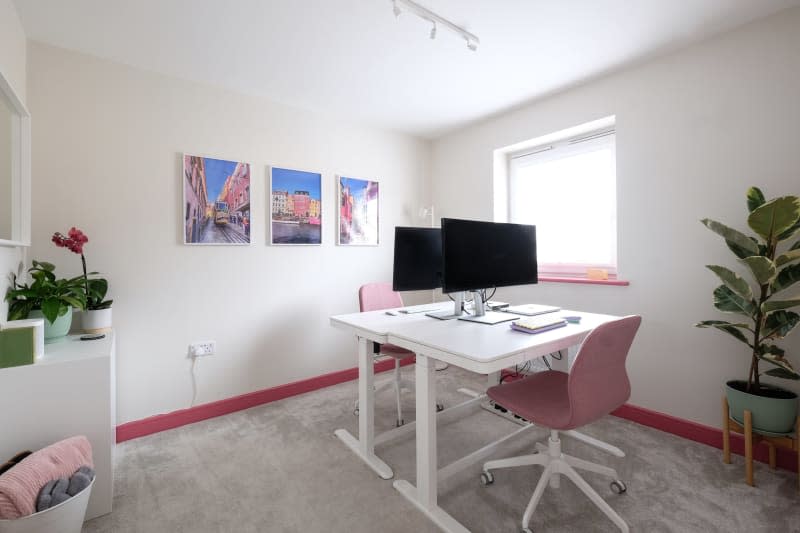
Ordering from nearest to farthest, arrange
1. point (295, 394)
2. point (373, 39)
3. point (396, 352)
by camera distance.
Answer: point (373, 39)
point (396, 352)
point (295, 394)

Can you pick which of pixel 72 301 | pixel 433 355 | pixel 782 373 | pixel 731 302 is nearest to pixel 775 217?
pixel 731 302

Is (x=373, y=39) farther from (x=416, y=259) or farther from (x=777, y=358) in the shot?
(x=777, y=358)

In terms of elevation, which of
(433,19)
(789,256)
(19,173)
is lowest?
(789,256)

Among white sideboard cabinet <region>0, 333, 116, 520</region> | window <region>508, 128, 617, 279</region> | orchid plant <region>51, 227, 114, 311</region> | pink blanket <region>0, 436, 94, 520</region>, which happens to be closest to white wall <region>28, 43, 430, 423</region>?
orchid plant <region>51, 227, 114, 311</region>

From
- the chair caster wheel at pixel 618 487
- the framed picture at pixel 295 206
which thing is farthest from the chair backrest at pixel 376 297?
the chair caster wheel at pixel 618 487

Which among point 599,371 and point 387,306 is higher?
point 387,306

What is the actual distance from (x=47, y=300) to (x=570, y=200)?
3.51 metres

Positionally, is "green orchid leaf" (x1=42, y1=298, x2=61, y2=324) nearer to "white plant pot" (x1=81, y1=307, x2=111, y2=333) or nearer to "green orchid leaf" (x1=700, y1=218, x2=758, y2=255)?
"white plant pot" (x1=81, y1=307, x2=111, y2=333)

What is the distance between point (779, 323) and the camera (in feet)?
5.64

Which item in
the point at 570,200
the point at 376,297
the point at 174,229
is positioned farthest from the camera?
the point at 570,200

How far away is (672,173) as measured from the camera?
2260mm

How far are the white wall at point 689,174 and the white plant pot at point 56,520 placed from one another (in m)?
3.01

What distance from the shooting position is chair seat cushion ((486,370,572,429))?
1.46m

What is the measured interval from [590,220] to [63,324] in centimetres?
358
